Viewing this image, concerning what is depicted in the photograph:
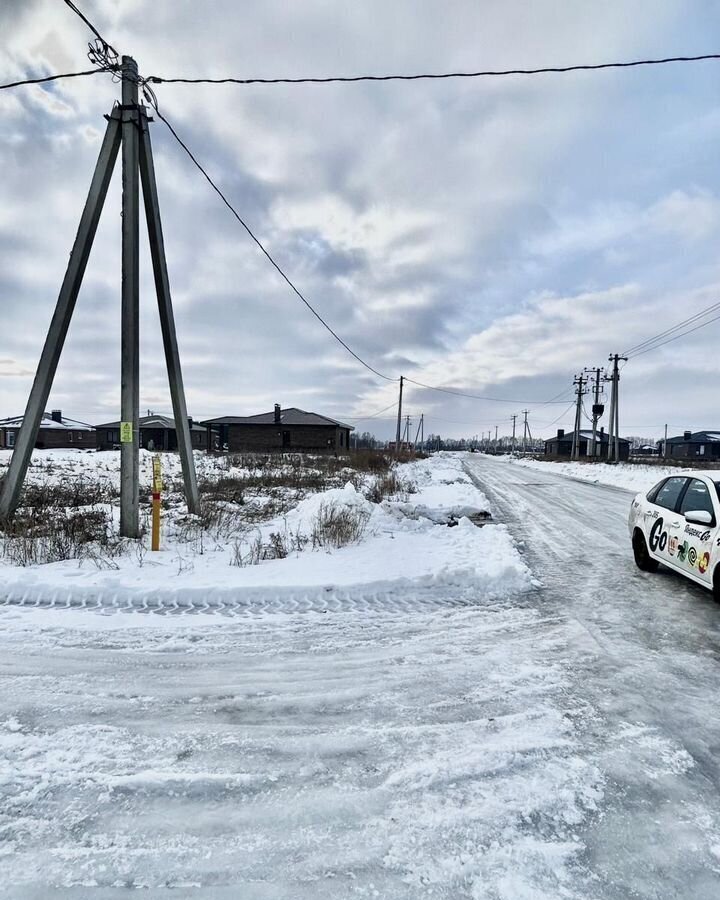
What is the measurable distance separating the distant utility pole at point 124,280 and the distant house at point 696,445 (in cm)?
10521

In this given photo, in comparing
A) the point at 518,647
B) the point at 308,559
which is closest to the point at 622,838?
the point at 518,647

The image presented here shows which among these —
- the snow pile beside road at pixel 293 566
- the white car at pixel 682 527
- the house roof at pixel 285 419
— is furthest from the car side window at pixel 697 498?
the house roof at pixel 285 419

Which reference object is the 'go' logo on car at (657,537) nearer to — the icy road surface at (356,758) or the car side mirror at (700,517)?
the car side mirror at (700,517)

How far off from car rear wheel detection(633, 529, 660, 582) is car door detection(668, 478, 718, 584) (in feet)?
3.28

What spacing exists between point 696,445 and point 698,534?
111114 millimetres

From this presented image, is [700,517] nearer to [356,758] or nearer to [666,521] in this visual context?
Result: [666,521]

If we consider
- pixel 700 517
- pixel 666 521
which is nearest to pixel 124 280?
pixel 700 517

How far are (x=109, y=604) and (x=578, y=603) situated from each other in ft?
18.3

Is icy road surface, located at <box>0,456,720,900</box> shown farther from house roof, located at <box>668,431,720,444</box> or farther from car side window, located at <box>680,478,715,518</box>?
house roof, located at <box>668,431,720,444</box>

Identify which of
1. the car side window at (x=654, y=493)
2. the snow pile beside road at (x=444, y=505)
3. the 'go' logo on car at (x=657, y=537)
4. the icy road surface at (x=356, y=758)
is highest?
the car side window at (x=654, y=493)

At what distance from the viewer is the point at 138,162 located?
8.80 meters

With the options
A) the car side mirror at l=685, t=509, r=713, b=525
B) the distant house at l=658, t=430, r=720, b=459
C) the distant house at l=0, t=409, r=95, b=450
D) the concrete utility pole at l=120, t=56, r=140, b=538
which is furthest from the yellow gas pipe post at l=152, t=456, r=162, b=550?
the distant house at l=658, t=430, r=720, b=459

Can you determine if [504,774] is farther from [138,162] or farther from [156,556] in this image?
[138,162]

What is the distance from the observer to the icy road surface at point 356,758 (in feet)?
7.15
